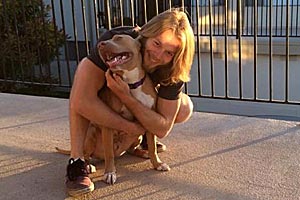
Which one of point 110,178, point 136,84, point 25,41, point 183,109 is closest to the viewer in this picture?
point 136,84

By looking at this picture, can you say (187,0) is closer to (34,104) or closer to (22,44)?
(22,44)

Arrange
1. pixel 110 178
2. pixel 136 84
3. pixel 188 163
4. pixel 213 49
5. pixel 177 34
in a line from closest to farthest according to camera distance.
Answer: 1. pixel 177 34
2. pixel 136 84
3. pixel 110 178
4. pixel 188 163
5. pixel 213 49

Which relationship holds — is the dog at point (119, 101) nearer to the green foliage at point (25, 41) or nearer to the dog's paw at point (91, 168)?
the dog's paw at point (91, 168)

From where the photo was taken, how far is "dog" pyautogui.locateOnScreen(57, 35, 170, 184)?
2094mm

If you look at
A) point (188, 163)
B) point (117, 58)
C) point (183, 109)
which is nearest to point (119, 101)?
point (117, 58)

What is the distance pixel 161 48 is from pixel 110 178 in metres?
0.70

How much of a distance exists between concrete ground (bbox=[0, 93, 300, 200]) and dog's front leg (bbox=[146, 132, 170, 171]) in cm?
4

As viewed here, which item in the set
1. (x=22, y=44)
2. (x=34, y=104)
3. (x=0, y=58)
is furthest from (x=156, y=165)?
(x=22, y=44)

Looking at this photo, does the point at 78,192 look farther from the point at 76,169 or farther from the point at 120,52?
the point at 120,52

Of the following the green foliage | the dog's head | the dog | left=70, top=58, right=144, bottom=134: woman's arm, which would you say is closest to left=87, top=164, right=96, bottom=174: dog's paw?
the dog

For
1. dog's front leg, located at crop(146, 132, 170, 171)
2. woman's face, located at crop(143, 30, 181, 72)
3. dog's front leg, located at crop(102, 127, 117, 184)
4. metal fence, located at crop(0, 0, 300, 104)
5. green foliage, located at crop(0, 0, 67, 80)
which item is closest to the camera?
woman's face, located at crop(143, 30, 181, 72)

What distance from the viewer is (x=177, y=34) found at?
2.06 metres

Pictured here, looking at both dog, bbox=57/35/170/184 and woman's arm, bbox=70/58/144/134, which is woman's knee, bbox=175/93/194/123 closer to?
dog, bbox=57/35/170/184

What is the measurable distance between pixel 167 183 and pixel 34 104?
1.81m
